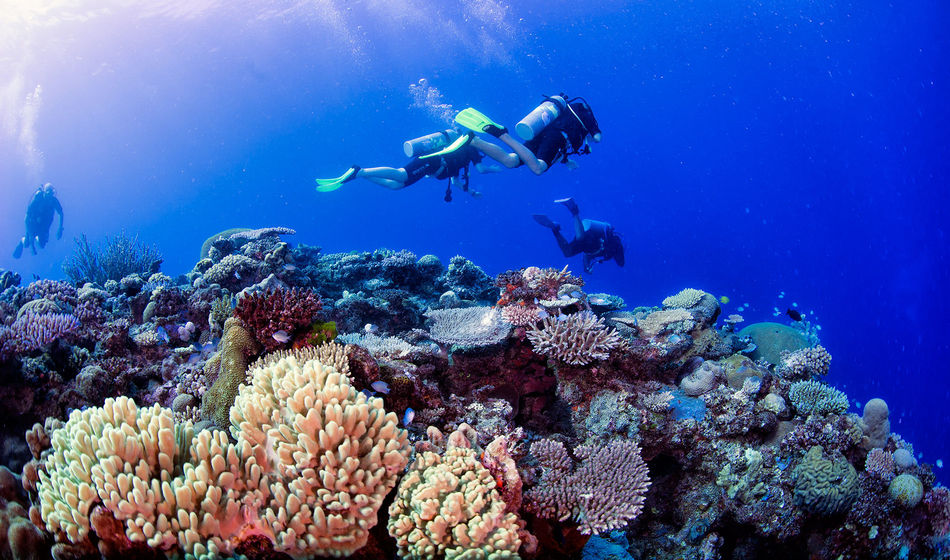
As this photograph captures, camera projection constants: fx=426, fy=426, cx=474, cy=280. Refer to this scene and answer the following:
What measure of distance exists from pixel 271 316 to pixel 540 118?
7609 mm

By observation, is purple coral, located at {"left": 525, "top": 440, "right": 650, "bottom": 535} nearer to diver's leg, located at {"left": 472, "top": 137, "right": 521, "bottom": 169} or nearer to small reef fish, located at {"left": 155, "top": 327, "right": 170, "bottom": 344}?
small reef fish, located at {"left": 155, "top": 327, "right": 170, "bottom": 344}

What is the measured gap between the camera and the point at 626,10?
7156cm

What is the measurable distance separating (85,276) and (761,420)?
18.2 m

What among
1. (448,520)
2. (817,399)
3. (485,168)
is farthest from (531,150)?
(448,520)

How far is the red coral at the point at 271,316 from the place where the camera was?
14.6ft

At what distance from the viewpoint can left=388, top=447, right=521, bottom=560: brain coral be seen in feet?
8.03

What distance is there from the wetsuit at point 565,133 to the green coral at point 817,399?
6.56 m

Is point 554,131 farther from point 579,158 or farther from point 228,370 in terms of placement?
point 579,158

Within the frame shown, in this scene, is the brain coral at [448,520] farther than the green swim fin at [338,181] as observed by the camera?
No

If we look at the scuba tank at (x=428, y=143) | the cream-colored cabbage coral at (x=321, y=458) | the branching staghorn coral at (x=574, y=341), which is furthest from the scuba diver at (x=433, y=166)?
the cream-colored cabbage coral at (x=321, y=458)

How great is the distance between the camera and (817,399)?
5.34 meters

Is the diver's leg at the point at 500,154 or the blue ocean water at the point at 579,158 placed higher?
the blue ocean water at the point at 579,158

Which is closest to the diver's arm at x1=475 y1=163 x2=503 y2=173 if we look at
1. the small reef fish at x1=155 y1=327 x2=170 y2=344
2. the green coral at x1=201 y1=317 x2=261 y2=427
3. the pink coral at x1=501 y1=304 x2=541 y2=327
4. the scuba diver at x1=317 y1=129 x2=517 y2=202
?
the scuba diver at x1=317 y1=129 x2=517 y2=202

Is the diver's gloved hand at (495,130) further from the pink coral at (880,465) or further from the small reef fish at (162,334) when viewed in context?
the pink coral at (880,465)
